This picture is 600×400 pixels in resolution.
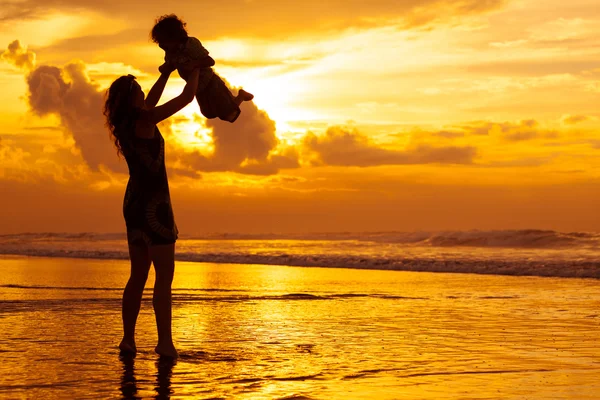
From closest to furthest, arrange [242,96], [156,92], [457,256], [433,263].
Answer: [242,96] < [156,92] < [433,263] < [457,256]

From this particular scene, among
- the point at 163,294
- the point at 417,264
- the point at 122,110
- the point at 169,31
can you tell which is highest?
the point at 169,31

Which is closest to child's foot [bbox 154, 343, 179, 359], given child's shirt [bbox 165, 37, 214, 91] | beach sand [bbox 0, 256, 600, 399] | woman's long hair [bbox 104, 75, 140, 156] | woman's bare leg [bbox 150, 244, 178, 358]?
woman's bare leg [bbox 150, 244, 178, 358]

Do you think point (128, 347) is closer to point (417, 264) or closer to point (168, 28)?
point (168, 28)

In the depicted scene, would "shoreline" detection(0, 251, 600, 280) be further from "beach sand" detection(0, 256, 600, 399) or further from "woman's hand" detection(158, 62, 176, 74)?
"woman's hand" detection(158, 62, 176, 74)

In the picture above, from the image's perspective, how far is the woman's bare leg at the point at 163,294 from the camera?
5.43 meters

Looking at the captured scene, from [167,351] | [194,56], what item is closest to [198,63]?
[194,56]

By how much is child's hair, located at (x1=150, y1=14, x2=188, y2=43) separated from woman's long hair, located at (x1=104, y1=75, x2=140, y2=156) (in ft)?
1.41

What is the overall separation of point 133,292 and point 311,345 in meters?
1.47

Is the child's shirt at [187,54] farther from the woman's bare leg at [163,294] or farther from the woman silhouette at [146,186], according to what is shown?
the woman's bare leg at [163,294]

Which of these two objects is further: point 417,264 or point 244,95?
point 417,264

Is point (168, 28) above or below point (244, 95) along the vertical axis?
above

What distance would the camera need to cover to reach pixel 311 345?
241 inches

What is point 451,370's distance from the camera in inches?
202

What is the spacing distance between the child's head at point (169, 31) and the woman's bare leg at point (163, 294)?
1.42 m
